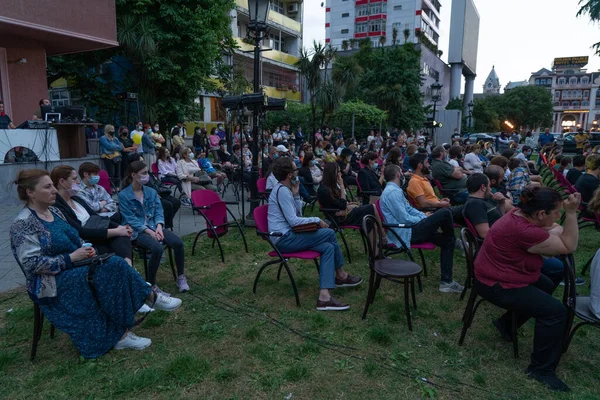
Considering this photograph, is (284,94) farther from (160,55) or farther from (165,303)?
(165,303)

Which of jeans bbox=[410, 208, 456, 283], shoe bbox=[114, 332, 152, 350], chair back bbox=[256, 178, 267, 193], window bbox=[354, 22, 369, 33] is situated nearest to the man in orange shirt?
jeans bbox=[410, 208, 456, 283]

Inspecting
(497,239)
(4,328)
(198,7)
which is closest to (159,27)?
(198,7)

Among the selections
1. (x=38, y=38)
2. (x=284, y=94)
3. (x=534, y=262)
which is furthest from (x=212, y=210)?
(x=284, y=94)

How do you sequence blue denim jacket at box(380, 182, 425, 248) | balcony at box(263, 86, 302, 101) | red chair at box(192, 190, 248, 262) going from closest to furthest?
blue denim jacket at box(380, 182, 425, 248)
red chair at box(192, 190, 248, 262)
balcony at box(263, 86, 302, 101)

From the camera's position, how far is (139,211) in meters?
4.23

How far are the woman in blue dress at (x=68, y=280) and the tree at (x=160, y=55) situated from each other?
13.0m

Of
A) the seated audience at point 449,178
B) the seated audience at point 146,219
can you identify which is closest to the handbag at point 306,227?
the seated audience at point 146,219

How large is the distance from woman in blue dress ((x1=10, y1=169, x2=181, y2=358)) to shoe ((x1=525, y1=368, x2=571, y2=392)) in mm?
3000

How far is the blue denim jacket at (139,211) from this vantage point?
13.5 ft

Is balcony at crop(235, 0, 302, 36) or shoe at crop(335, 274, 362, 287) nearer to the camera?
shoe at crop(335, 274, 362, 287)

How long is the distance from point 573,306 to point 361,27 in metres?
60.6

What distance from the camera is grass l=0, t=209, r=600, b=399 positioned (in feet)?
9.00

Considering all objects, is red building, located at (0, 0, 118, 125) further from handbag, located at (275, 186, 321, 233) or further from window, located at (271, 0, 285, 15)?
window, located at (271, 0, 285, 15)

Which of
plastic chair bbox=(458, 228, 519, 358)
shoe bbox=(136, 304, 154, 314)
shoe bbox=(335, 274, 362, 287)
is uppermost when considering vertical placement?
plastic chair bbox=(458, 228, 519, 358)
